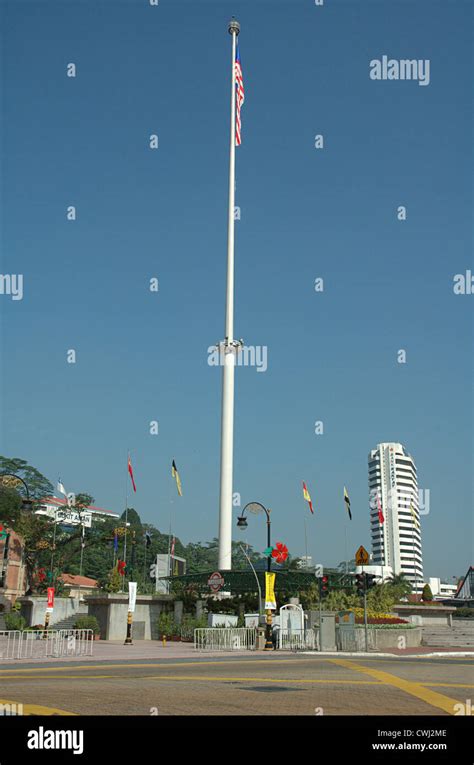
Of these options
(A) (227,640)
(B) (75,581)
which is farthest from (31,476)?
(A) (227,640)

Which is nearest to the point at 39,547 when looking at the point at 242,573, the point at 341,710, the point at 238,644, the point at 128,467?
the point at 128,467

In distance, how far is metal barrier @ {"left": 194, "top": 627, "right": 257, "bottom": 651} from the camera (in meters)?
35.5

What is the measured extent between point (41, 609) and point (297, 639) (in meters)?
24.1

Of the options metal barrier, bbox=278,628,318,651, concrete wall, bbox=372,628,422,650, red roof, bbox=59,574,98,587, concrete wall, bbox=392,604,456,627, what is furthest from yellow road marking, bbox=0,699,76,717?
red roof, bbox=59,574,98,587

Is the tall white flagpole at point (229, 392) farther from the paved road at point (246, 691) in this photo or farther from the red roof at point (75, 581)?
the red roof at point (75, 581)

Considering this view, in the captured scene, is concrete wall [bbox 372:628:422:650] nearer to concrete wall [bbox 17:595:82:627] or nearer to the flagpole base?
concrete wall [bbox 17:595:82:627]

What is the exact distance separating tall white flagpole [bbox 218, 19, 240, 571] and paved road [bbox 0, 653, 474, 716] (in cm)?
3466

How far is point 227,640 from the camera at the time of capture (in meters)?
35.8

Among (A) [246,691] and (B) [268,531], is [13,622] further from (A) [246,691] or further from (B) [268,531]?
(A) [246,691]

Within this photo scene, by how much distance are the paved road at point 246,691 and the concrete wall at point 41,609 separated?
3225 centimetres

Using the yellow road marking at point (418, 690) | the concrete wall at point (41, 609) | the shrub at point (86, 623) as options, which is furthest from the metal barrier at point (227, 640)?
the concrete wall at point (41, 609)
